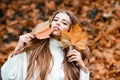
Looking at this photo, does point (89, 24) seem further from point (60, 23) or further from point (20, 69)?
point (20, 69)

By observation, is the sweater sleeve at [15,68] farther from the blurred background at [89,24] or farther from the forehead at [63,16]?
the blurred background at [89,24]

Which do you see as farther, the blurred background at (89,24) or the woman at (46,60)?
the blurred background at (89,24)

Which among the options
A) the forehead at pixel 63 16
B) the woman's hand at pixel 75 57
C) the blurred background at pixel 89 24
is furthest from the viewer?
the blurred background at pixel 89 24

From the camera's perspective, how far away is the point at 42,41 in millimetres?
4414

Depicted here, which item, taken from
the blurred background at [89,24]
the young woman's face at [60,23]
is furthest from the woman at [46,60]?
the blurred background at [89,24]

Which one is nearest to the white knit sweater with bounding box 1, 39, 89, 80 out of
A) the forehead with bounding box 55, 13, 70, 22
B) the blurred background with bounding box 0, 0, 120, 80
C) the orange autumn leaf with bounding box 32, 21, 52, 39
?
the orange autumn leaf with bounding box 32, 21, 52, 39

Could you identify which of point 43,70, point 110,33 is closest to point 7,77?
point 43,70

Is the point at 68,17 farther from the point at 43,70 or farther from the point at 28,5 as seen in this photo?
the point at 28,5

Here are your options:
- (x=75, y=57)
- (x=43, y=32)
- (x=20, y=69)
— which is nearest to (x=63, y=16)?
(x=43, y=32)

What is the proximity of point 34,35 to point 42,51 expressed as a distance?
171mm

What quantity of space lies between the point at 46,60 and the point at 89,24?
3.30m

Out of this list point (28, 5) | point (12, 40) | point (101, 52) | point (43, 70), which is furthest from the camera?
point (28, 5)

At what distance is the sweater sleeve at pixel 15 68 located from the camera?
4.30m

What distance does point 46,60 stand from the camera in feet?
14.4
